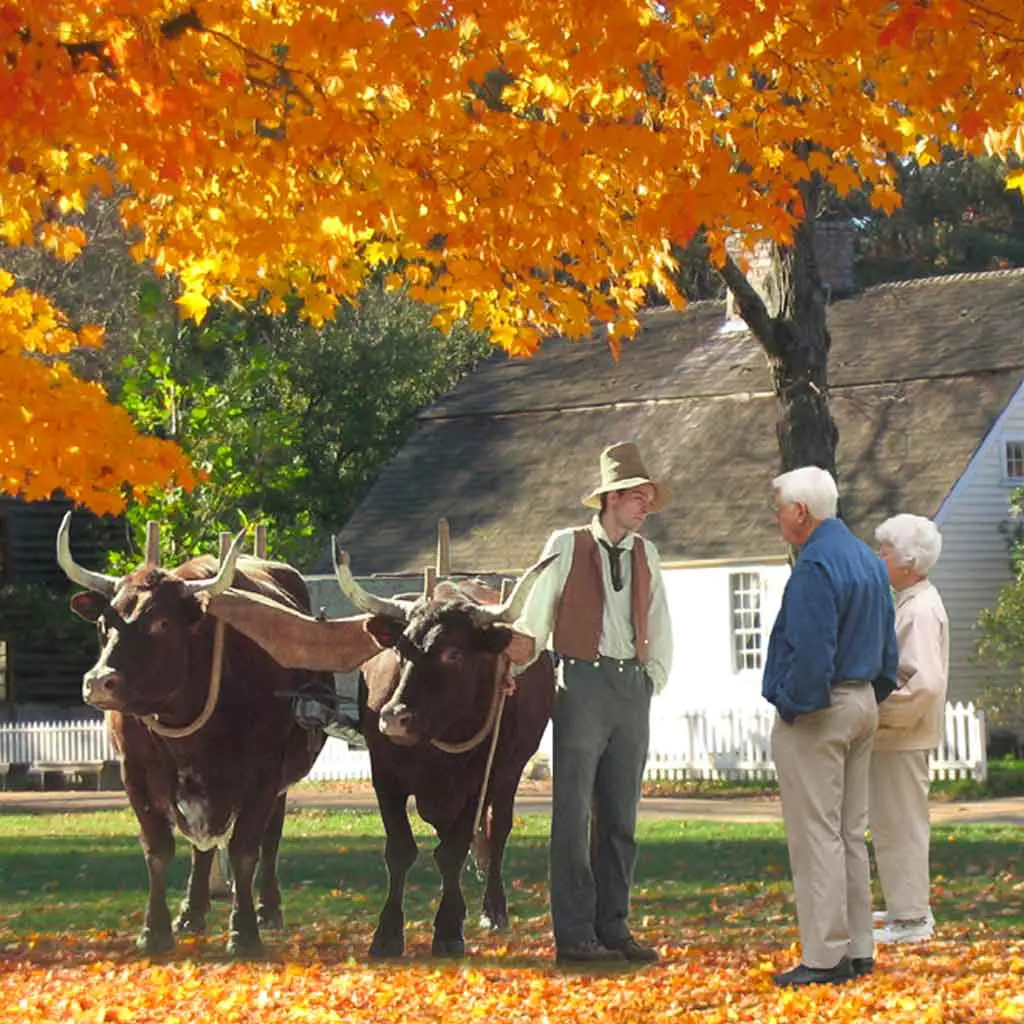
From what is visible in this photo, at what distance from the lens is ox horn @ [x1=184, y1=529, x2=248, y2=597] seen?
12.6 m

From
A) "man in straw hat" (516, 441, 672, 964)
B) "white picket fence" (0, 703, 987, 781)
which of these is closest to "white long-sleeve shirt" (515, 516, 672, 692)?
"man in straw hat" (516, 441, 672, 964)

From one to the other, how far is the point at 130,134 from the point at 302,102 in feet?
6.91

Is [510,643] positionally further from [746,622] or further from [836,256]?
[836,256]

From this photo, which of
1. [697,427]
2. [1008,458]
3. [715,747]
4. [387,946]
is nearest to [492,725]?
[387,946]

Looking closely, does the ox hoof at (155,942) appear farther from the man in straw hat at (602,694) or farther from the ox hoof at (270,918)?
the man in straw hat at (602,694)

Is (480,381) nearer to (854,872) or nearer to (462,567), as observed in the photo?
(462,567)

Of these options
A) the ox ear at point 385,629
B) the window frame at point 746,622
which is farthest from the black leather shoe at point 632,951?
the window frame at point 746,622

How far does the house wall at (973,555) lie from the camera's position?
108 ft

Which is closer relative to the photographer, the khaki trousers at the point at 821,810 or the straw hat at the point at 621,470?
the khaki trousers at the point at 821,810

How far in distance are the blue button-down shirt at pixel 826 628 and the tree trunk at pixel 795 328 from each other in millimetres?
6763

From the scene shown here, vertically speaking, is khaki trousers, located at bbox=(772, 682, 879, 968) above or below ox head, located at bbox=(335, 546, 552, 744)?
below

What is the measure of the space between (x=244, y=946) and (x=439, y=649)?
1846mm

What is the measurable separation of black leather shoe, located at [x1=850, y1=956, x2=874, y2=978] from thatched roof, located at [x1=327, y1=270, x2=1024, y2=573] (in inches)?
875

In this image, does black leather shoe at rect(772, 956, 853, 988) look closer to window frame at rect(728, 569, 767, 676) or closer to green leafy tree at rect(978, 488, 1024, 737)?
green leafy tree at rect(978, 488, 1024, 737)
